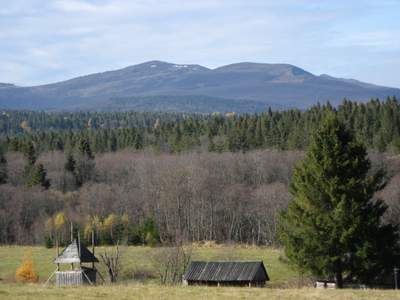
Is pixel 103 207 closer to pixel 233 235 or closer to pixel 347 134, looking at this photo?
pixel 233 235

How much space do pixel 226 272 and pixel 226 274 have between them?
0.20 m

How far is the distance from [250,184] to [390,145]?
18.4m

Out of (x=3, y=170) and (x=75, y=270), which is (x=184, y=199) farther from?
(x=75, y=270)

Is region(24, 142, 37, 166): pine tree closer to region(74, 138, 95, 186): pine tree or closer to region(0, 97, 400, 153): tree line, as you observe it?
region(0, 97, 400, 153): tree line

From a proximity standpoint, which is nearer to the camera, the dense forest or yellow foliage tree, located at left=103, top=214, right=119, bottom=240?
yellow foliage tree, located at left=103, top=214, right=119, bottom=240

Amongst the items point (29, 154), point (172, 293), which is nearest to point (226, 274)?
point (172, 293)

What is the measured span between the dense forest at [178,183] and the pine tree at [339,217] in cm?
2514

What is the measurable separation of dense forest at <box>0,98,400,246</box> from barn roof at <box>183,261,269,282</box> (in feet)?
67.0

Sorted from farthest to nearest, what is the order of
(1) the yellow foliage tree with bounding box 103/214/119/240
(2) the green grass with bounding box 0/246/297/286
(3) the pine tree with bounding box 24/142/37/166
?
1. (3) the pine tree with bounding box 24/142/37/166
2. (1) the yellow foliage tree with bounding box 103/214/119/240
3. (2) the green grass with bounding box 0/246/297/286

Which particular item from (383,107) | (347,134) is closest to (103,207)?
(383,107)

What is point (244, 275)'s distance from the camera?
127 ft

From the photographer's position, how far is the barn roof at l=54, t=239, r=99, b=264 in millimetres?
41878

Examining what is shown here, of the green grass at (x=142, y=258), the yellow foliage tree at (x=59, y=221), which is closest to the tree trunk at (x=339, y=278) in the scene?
the green grass at (x=142, y=258)

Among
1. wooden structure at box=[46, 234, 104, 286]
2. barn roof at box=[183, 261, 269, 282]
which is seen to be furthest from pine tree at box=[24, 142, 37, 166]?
barn roof at box=[183, 261, 269, 282]
